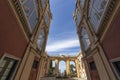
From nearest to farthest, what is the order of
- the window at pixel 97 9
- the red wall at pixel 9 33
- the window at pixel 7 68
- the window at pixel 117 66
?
the red wall at pixel 9 33, the window at pixel 7 68, the window at pixel 117 66, the window at pixel 97 9

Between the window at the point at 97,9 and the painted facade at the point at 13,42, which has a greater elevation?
the window at the point at 97,9

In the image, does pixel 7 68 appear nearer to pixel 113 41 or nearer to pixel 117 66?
pixel 113 41

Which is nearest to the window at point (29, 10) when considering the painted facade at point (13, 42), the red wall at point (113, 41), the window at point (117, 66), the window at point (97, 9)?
the painted facade at point (13, 42)

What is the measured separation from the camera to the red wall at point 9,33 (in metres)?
4.69

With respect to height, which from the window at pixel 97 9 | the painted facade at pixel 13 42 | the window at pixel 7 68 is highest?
the window at pixel 97 9

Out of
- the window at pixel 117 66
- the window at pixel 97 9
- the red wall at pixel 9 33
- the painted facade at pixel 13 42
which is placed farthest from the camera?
the window at pixel 97 9

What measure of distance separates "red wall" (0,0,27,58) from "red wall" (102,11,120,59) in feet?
17.0

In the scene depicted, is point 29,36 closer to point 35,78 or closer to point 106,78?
point 35,78

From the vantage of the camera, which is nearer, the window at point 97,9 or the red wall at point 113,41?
the red wall at point 113,41

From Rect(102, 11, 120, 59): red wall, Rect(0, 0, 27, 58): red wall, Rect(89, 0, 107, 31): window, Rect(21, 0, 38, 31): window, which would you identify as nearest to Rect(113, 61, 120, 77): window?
Rect(102, 11, 120, 59): red wall

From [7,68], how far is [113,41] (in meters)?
5.66

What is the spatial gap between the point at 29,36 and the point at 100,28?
514cm

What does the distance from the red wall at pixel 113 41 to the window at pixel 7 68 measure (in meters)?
5.42

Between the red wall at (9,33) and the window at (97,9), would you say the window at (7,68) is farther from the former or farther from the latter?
the window at (97,9)
